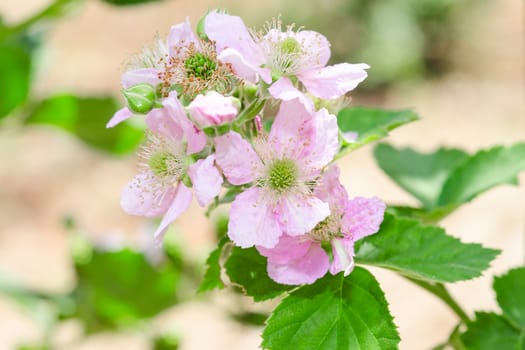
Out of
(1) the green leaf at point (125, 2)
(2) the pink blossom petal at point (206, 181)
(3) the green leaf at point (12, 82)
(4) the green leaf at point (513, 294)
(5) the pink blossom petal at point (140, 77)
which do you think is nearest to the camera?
(2) the pink blossom petal at point (206, 181)

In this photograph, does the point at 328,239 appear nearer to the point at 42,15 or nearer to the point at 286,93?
the point at 286,93

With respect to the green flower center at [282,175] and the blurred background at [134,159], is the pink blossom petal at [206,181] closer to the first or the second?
the green flower center at [282,175]

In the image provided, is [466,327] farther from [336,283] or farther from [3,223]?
[3,223]

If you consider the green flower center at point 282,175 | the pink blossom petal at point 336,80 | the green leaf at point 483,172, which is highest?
the pink blossom petal at point 336,80

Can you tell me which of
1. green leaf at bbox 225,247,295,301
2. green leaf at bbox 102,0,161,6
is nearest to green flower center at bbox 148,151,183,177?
green leaf at bbox 225,247,295,301

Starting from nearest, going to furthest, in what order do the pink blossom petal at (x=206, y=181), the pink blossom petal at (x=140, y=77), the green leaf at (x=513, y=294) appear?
the pink blossom petal at (x=206, y=181) → the pink blossom petal at (x=140, y=77) → the green leaf at (x=513, y=294)

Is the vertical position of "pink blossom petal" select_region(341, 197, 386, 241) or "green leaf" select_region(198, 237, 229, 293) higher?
"pink blossom petal" select_region(341, 197, 386, 241)

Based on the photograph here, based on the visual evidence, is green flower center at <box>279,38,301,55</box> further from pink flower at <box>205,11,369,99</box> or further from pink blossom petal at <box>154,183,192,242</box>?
pink blossom petal at <box>154,183,192,242</box>

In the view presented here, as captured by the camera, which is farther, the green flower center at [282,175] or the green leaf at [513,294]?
the green leaf at [513,294]

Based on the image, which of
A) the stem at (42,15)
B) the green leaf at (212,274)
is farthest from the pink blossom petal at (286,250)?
the stem at (42,15)
